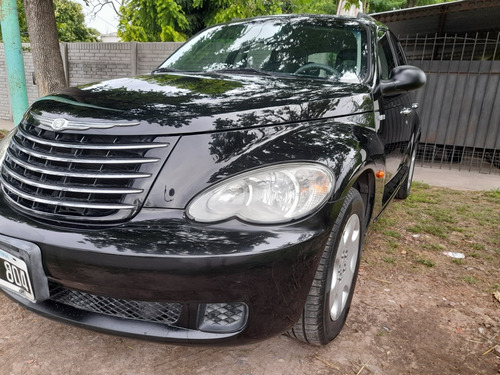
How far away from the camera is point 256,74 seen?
2.54 m

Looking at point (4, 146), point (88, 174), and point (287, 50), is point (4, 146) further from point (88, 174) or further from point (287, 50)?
point (287, 50)

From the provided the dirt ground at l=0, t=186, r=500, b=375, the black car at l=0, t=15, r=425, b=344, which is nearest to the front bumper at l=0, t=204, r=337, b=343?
the black car at l=0, t=15, r=425, b=344

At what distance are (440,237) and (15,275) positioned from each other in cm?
330

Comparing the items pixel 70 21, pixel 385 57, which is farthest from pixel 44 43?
pixel 70 21

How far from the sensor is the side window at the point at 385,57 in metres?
2.95

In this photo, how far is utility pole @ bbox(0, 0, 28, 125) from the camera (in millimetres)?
4973

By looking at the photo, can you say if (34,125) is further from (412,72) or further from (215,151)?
(412,72)

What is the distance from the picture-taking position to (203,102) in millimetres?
1781

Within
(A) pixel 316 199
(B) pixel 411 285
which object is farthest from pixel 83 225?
(B) pixel 411 285

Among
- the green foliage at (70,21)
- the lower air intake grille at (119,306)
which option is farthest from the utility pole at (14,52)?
the green foliage at (70,21)

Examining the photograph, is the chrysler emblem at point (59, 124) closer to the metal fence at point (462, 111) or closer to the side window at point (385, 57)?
the side window at point (385, 57)

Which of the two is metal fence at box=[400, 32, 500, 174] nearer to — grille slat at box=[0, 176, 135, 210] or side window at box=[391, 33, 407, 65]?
side window at box=[391, 33, 407, 65]

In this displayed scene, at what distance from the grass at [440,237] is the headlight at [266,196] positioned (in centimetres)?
169

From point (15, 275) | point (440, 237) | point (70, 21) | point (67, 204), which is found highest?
point (70, 21)
